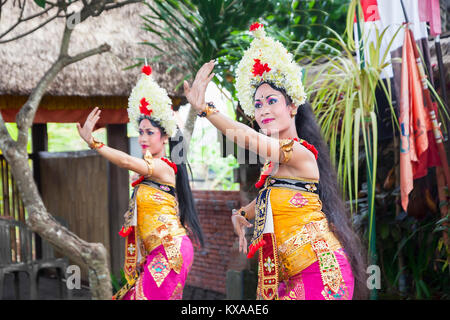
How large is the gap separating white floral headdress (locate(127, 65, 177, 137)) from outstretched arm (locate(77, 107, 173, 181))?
25cm

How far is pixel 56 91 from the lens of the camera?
4570mm

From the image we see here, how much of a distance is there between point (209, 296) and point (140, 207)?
301 centimetres

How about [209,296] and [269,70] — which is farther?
[209,296]

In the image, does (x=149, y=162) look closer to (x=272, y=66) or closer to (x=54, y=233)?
(x=54, y=233)

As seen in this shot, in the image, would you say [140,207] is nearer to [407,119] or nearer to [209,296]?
[407,119]

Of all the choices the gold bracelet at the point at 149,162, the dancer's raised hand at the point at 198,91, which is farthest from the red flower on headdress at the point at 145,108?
the dancer's raised hand at the point at 198,91

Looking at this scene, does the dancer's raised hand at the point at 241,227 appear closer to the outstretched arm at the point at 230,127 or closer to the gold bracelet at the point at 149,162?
the outstretched arm at the point at 230,127

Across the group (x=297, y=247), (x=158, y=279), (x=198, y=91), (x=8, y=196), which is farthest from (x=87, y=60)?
(x=297, y=247)

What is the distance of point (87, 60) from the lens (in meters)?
4.79

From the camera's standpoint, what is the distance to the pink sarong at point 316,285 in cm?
208

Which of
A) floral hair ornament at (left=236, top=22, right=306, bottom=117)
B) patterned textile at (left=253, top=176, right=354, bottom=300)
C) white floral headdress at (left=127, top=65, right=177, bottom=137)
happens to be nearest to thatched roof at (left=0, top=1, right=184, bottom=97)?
white floral headdress at (left=127, top=65, right=177, bottom=137)

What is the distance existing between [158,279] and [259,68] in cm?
128

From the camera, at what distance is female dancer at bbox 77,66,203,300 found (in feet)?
9.14
